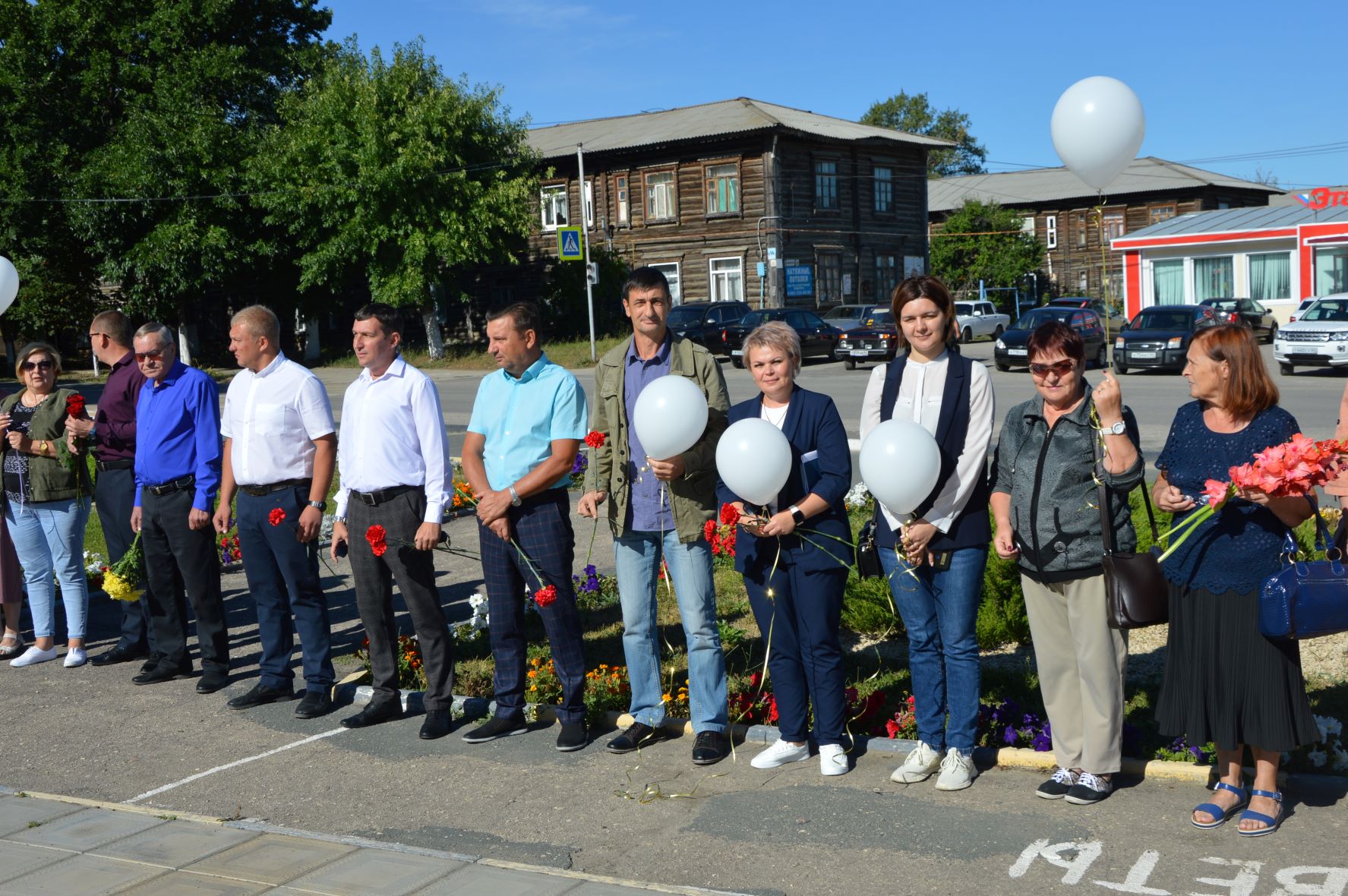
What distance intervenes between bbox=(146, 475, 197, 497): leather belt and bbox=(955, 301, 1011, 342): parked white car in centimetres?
3746

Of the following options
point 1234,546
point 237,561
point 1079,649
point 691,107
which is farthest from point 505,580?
point 691,107

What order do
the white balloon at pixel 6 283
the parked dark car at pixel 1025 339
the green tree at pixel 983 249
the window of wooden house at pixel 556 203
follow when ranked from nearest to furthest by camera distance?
the white balloon at pixel 6 283 < the parked dark car at pixel 1025 339 < the window of wooden house at pixel 556 203 < the green tree at pixel 983 249

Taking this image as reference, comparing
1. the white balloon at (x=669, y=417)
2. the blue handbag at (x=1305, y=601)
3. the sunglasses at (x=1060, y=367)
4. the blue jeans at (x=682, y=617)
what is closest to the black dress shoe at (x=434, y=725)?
the blue jeans at (x=682, y=617)

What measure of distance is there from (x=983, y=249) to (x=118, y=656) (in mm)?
51373

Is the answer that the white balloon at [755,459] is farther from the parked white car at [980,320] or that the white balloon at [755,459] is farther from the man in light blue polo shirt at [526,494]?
the parked white car at [980,320]

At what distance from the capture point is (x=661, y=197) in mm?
44750

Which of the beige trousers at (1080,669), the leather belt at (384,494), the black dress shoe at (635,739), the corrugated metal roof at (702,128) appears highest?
the corrugated metal roof at (702,128)

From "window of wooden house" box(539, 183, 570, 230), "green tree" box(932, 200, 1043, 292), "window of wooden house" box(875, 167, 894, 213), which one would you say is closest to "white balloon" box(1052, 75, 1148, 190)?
"window of wooden house" box(539, 183, 570, 230)

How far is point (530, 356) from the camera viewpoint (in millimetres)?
5891

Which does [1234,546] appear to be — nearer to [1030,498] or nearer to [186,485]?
[1030,498]

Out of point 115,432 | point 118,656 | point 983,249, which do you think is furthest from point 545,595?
point 983,249

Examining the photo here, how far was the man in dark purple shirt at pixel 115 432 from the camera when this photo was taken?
24.3 ft

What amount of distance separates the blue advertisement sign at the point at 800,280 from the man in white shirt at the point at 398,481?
123 ft

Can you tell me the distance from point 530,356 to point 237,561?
237 inches
